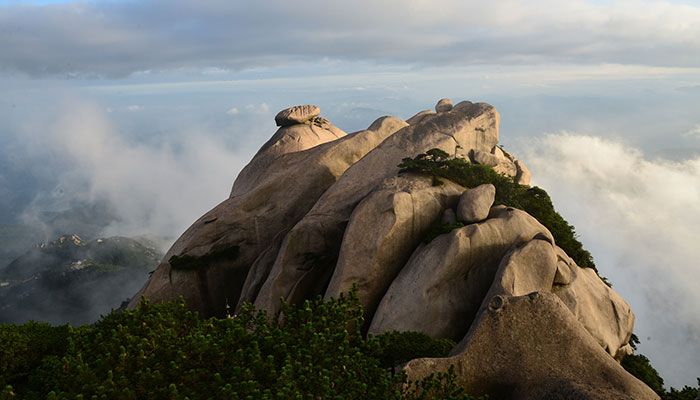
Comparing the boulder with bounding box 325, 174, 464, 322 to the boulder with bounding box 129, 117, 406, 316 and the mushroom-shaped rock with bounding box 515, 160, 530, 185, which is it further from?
the mushroom-shaped rock with bounding box 515, 160, 530, 185

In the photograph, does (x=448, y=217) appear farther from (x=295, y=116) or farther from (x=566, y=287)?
(x=295, y=116)

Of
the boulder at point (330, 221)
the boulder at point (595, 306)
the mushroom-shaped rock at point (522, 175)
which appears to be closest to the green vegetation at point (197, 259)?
the boulder at point (330, 221)

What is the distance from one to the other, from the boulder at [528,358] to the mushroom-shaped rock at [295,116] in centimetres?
3714

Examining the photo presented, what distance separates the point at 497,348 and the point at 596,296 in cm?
1204

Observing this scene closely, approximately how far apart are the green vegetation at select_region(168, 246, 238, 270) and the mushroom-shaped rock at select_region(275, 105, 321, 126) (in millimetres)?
18085

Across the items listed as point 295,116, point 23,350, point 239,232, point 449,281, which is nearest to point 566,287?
point 449,281

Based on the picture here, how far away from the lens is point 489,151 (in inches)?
1676

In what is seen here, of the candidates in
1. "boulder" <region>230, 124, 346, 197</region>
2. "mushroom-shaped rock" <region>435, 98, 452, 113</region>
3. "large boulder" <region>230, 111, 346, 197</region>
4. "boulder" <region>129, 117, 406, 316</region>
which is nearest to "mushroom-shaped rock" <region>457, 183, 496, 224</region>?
"boulder" <region>129, 117, 406, 316</region>

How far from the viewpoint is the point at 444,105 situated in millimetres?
50688

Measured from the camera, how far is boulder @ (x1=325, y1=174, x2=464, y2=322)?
93.4ft

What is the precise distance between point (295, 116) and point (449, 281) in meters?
31.1

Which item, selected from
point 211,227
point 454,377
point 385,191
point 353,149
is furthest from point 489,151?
point 454,377

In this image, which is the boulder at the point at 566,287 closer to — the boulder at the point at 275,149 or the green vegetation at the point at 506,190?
the green vegetation at the point at 506,190

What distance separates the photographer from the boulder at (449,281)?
26.0 metres
